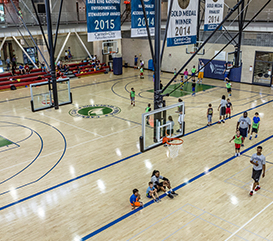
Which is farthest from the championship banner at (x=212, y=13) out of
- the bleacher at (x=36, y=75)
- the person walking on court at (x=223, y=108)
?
the bleacher at (x=36, y=75)

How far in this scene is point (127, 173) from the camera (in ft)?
41.9

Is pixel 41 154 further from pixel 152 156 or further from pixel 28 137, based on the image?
pixel 152 156

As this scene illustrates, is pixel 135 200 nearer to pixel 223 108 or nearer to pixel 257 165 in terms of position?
pixel 257 165

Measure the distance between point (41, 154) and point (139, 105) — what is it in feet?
31.4

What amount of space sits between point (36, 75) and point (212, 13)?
20971mm

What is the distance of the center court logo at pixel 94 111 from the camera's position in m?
20.4

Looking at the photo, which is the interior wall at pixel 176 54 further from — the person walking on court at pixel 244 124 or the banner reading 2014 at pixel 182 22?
the banner reading 2014 at pixel 182 22

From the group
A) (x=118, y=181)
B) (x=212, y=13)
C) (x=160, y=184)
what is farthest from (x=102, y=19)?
(x=160, y=184)

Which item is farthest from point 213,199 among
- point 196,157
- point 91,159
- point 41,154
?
point 41,154

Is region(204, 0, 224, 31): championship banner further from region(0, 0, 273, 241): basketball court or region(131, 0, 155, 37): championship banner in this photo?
region(131, 0, 155, 37): championship banner

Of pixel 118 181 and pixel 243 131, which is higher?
pixel 243 131

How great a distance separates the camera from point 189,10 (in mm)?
12227

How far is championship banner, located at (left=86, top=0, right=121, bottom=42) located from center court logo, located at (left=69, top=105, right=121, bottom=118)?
22.0 feet

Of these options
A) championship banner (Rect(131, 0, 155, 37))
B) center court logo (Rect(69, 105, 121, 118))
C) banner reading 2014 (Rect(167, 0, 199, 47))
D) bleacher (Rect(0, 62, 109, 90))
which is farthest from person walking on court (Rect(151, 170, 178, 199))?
bleacher (Rect(0, 62, 109, 90))
